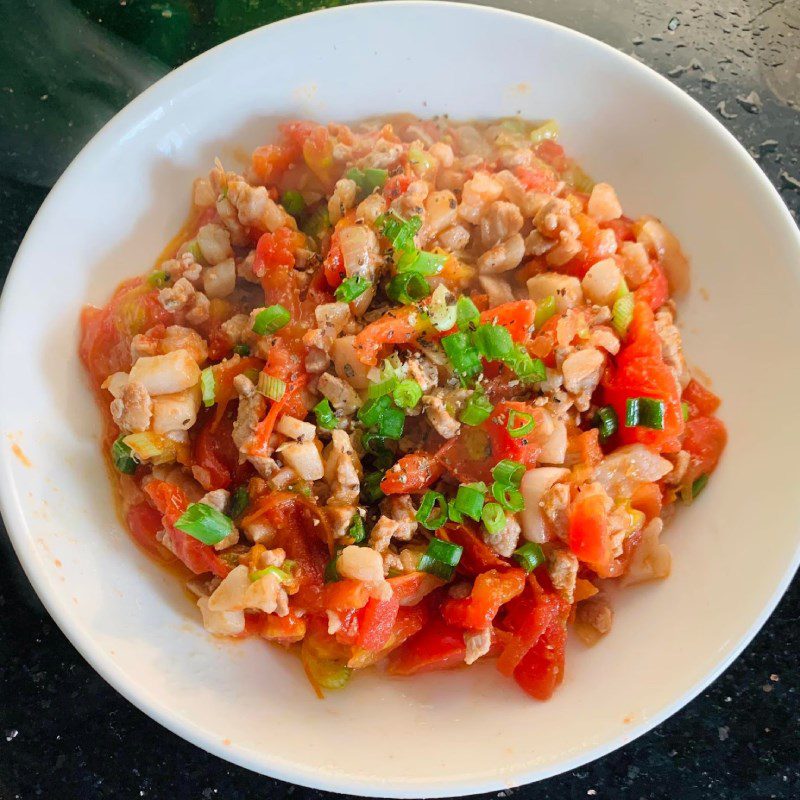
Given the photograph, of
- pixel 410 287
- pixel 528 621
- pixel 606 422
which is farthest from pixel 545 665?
pixel 410 287

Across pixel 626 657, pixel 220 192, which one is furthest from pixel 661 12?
pixel 626 657

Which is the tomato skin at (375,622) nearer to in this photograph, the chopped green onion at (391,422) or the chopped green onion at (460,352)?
the chopped green onion at (391,422)

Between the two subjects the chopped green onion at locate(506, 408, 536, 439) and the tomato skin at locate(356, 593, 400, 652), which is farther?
the chopped green onion at locate(506, 408, 536, 439)

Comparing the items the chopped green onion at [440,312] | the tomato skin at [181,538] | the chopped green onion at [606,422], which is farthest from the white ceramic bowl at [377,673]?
the chopped green onion at [440,312]

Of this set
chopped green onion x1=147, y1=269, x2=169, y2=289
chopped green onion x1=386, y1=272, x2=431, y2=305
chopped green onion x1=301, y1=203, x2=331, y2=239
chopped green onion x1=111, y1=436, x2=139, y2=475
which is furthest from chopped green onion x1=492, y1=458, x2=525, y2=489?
chopped green onion x1=147, y1=269, x2=169, y2=289

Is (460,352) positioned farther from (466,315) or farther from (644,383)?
(644,383)

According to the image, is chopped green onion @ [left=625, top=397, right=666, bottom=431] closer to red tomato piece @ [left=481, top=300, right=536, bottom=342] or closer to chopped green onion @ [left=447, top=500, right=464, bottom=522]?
red tomato piece @ [left=481, top=300, right=536, bottom=342]

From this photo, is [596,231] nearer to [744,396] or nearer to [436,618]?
[744,396]
